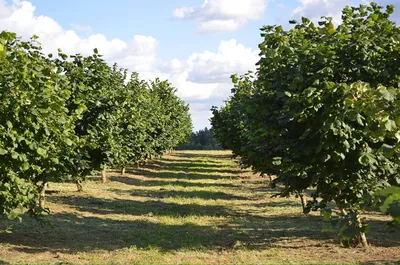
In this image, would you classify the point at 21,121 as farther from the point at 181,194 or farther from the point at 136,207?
the point at 181,194

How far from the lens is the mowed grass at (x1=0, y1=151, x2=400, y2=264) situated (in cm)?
1074

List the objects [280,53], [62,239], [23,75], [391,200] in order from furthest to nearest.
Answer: [62,239] → [280,53] → [23,75] → [391,200]

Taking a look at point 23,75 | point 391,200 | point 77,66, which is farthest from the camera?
point 77,66

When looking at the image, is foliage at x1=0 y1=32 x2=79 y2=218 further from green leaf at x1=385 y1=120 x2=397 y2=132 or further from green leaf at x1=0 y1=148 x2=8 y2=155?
green leaf at x1=385 y1=120 x2=397 y2=132

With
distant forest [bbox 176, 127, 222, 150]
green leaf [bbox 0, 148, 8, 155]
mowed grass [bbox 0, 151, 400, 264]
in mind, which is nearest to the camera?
green leaf [bbox 0, 148, 8, 155]

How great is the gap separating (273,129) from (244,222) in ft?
21.5

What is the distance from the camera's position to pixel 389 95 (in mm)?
4293

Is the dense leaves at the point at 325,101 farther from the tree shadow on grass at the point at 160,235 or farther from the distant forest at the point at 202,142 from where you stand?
the distant forest at the point at 202,142

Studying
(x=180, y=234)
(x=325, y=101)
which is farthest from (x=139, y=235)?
(x=325, y=101)

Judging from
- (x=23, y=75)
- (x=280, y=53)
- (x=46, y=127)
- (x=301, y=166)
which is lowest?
(x=301, y=166)

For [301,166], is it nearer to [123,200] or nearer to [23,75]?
[23,75]

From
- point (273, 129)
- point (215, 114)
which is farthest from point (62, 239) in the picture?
point (215, 114)

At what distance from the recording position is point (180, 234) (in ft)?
45.1

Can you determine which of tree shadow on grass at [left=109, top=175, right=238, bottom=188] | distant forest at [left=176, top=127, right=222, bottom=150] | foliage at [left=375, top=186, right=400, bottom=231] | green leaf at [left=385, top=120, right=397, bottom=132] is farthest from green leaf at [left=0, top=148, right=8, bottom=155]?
distant forest at [left=176, top=127, right=222, bottom=150]
